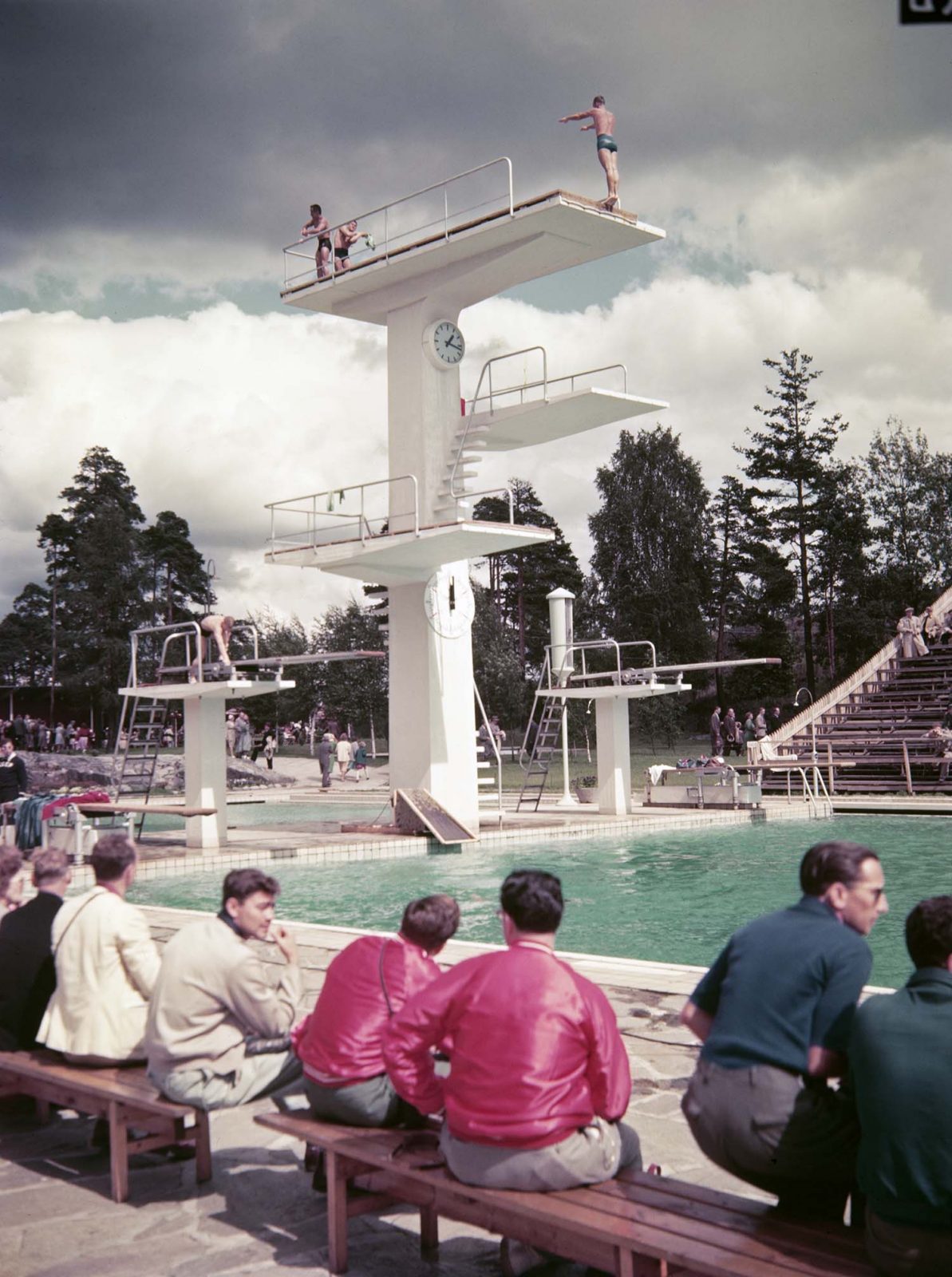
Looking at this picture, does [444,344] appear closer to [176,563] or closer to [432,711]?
[432,711]

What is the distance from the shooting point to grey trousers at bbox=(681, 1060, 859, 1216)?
3.23 metres

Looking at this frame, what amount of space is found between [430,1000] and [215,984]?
3.45 feet

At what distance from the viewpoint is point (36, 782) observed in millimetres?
32469

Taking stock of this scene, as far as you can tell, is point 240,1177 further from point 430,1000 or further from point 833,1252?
point 833,1252

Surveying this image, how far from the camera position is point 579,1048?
348cm

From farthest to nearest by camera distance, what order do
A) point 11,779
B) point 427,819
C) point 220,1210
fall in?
point 427,819
point 11,779
point 220,1210

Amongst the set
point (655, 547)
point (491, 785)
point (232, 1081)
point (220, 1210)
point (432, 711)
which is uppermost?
point (655, 547)

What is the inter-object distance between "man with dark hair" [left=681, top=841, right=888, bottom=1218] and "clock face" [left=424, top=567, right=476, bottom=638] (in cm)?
1685

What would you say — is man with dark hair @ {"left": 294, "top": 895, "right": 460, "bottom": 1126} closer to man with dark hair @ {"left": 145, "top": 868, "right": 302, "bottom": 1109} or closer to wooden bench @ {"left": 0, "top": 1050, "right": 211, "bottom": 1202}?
man with dark hair @ {"left": 145, "top": 868, "right": 302, "bottom": 1109}

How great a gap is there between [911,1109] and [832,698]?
30248 millimetres

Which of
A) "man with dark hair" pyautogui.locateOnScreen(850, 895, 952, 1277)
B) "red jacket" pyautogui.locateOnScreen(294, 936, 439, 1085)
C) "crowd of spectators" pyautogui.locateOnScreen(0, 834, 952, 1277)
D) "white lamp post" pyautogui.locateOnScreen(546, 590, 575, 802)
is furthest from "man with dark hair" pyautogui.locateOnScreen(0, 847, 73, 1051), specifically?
"white lamp post" pyautogui.locateOnScreen(546, 590, 575, 802)

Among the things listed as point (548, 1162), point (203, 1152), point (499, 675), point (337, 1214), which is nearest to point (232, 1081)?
point (203, 1152)

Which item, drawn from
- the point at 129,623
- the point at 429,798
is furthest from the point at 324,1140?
the point at 129,623

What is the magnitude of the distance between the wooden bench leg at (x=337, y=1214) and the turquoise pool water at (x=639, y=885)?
653 cm
